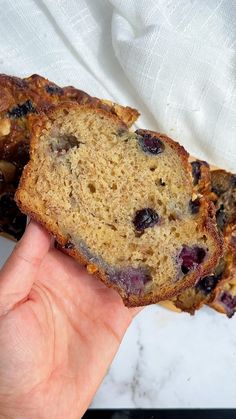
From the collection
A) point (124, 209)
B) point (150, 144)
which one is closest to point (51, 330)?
point (124, 209)

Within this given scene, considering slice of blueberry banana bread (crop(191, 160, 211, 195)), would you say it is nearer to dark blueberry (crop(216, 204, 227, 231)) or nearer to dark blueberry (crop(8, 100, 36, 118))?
dark blueberry (crop(216, 204, 227, 231))

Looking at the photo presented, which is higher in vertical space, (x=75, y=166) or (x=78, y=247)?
(x=75, y=166)

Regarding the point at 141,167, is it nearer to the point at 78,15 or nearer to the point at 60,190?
the point at 60,190

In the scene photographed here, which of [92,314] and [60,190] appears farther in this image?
[92,314]

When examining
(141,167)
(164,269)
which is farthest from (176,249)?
(141,167)

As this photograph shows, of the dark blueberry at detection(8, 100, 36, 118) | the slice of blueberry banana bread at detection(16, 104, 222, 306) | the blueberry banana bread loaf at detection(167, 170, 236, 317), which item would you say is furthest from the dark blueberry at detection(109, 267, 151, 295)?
the dark blueberry at detection(8, 100, 36, 118)
